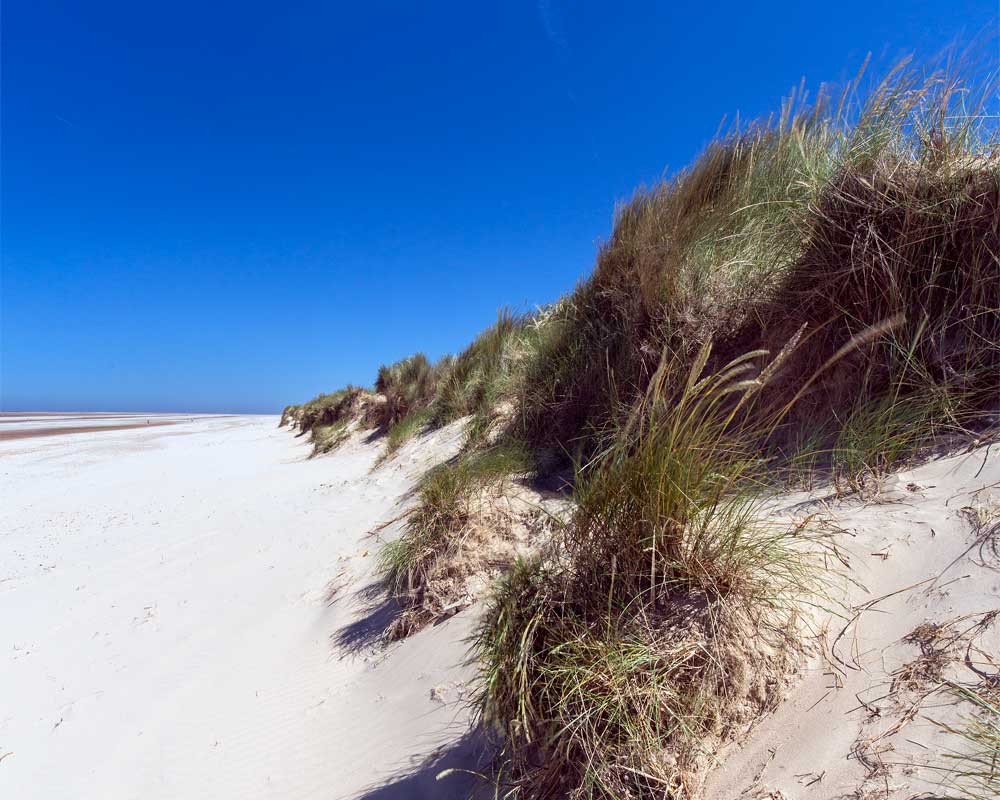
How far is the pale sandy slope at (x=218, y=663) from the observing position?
83.7 inches

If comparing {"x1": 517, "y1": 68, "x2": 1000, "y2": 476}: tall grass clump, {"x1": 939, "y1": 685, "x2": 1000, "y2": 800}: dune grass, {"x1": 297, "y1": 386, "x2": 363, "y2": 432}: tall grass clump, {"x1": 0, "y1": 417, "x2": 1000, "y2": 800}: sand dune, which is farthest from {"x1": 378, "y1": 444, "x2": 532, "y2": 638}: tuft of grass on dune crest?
{"x1": 297, "y1": 386, "x2": 363, "y2": 432}: tall grass clump

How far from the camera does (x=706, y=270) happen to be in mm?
3760

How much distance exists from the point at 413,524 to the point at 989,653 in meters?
2.82

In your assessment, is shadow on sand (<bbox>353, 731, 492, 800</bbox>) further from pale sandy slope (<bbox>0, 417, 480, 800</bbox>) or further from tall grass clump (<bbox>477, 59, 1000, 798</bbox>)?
tall grass clump (<bbox>477, 59, 1000, 798</bbox>)

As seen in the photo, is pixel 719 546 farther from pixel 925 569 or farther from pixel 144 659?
pixel 144 659

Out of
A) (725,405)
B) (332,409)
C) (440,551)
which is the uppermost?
(332,409)

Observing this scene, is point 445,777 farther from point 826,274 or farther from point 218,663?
point 826,274

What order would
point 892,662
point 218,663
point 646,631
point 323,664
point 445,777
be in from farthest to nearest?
point 218,663, point 323,664, point 445,777, point 646,631, point 892,662

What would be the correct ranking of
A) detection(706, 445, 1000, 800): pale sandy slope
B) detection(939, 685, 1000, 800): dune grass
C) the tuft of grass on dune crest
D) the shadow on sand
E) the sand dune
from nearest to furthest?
detection(939, 685, 1000, 800): dune grass → detection(706, 445, 1000, 800): pale sandy slope → the sand dune → the shadow on sand → the tuft of grass on dune crest

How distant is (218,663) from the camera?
3031mm

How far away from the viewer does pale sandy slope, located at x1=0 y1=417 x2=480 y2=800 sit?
6.98ft

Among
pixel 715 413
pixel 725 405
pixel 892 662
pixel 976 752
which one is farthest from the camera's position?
pixel 725 405

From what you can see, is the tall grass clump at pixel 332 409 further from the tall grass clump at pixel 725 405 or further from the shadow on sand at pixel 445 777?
the shadow on sand at pixel 445 777

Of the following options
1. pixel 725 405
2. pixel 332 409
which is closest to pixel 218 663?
pixel 725 405
